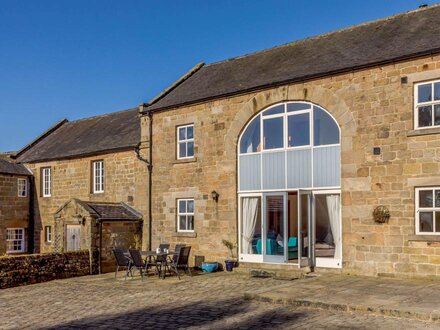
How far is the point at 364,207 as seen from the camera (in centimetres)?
1409

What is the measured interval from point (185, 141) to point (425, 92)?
8686 mm

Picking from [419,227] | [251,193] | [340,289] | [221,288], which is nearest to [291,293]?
[340,289]

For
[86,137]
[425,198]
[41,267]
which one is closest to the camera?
[425,198]

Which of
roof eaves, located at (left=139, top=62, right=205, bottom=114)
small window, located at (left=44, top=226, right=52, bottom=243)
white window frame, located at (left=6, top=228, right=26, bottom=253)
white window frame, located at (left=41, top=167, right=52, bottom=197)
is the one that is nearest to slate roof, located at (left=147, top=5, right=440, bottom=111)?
roof eaves, located at (left=139, top=62, right=205, bottom=114)

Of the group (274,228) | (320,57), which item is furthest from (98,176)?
(320,57)

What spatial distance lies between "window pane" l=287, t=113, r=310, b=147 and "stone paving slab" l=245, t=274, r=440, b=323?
4.17 metres

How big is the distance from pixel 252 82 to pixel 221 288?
7.17 m

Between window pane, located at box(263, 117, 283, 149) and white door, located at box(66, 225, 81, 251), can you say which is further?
white door, located at box(66, 225, 81, 251)

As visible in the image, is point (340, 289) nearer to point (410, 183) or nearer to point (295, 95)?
point (410, 183)

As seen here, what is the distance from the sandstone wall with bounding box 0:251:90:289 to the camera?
1590 centimetres

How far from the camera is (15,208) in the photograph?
2491cm

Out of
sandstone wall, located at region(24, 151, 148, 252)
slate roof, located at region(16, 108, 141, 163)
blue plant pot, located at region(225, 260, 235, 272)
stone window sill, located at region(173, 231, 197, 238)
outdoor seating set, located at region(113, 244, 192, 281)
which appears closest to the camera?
outdoor seating set, located at region(113, 244, 192, 281)

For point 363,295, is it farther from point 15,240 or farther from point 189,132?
point 15,240

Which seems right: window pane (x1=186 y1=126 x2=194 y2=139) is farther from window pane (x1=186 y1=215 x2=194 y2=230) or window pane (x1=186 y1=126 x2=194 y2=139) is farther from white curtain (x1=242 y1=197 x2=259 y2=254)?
white curtain (x1=242 y1=197 x2=259 y2=254)
